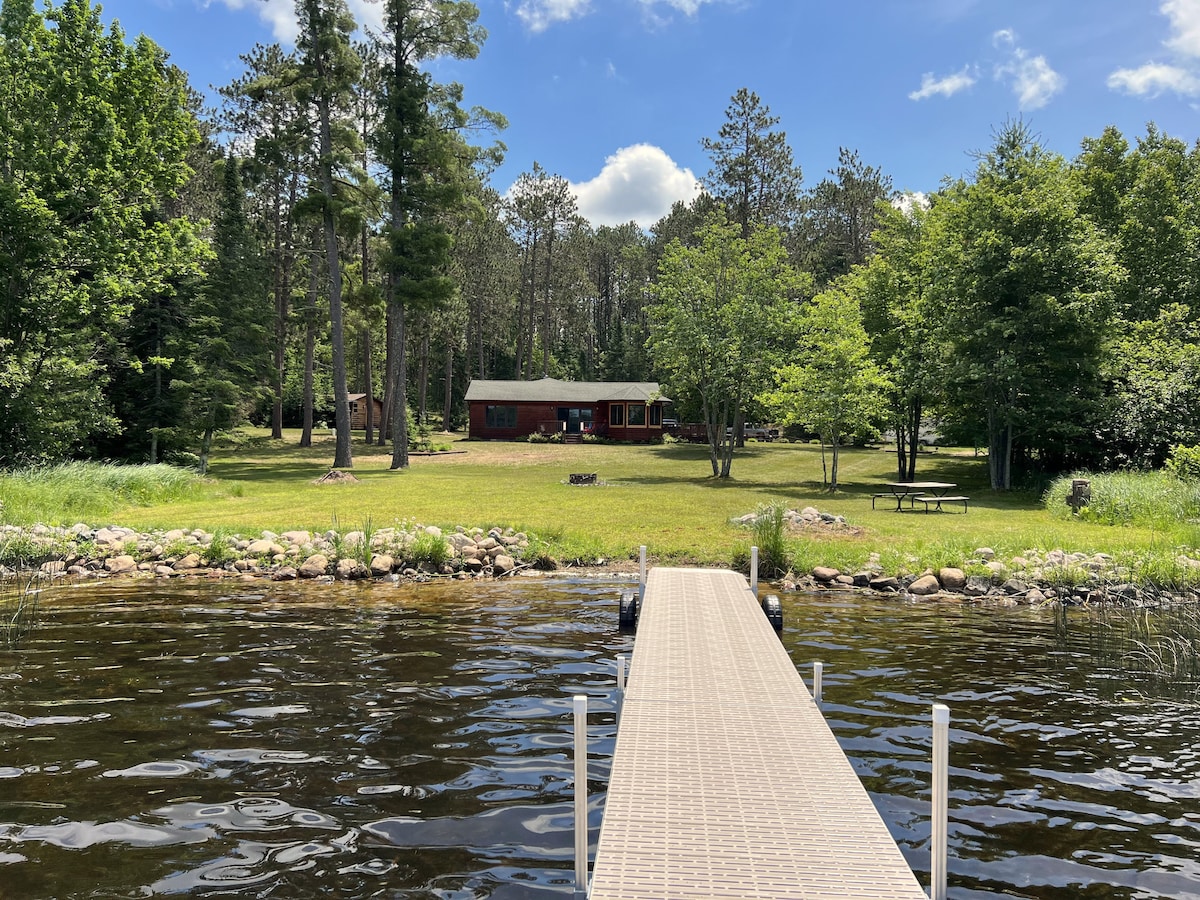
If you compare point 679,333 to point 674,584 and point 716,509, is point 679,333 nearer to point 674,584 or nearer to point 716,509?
point 716,509

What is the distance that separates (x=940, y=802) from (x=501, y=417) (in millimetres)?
49483

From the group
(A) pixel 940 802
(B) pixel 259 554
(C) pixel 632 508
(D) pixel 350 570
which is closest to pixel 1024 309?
(C) pixel 632 508

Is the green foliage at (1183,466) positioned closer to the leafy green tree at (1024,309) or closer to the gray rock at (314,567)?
the leafy green tree at (1024,309)

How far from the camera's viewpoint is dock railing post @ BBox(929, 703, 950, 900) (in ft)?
12.1

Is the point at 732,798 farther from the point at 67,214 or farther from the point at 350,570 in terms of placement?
the point at 67,214

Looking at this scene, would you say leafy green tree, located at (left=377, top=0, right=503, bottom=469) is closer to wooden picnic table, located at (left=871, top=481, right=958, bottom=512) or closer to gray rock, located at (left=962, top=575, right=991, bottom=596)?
wooden picnic table, located at (left=871, top=481, right=958, bottom=512)

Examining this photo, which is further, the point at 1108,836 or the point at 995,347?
the point at 995,347

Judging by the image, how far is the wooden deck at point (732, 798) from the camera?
345 cm

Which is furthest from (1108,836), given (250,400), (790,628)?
(250,400)

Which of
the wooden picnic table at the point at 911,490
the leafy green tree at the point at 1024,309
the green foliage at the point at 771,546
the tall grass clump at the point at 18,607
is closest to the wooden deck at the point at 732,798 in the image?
the green foliage at the point at 771,546

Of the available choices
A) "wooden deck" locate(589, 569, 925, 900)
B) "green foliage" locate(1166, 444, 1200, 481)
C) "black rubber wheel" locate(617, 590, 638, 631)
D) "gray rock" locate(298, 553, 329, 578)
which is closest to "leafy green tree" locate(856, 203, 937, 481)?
"green foliage" locate(1166, 444, 1200, 481)

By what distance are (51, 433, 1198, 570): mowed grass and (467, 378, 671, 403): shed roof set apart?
16194 millimetres

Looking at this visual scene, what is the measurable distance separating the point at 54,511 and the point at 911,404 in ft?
87.5

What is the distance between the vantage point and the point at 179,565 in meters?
13.6
